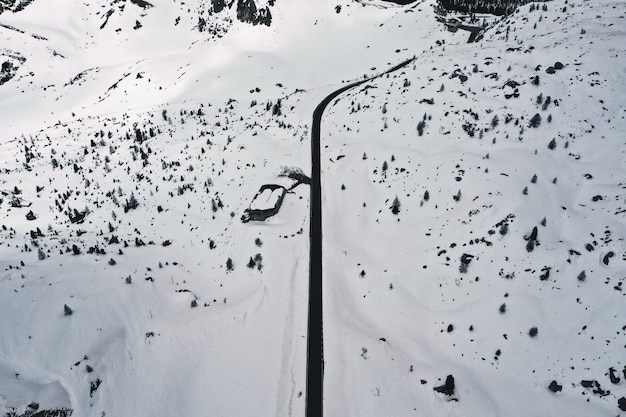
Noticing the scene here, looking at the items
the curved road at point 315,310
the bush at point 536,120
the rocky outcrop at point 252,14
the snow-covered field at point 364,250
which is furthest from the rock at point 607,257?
the rocky outcrop at point 252,14

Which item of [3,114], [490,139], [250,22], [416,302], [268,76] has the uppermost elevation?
[250,22]

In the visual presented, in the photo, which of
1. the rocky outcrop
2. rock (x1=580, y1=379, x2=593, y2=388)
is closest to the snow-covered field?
rock (x1=580, y1=379, x2=593, y2=388)

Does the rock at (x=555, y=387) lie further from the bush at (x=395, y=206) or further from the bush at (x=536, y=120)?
the bush at (x=536, y=120)

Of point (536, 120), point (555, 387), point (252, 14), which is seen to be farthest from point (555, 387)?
point (252, 14)

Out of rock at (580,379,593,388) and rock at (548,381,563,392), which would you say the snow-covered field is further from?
rock at (548,381,563,392)

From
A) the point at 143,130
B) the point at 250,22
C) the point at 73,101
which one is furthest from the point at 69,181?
the point at 250,22

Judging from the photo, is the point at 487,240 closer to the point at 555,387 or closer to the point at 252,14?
the point at 555,387

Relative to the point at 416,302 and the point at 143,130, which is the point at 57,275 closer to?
the point at 416,302

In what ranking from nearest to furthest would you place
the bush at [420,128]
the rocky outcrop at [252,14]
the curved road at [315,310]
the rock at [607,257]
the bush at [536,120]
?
the curved road at [315,310] → the rock at [607,257] → the bush at [536,120] → the bush at [420,128] → the rocky outcrop at [252,14]
